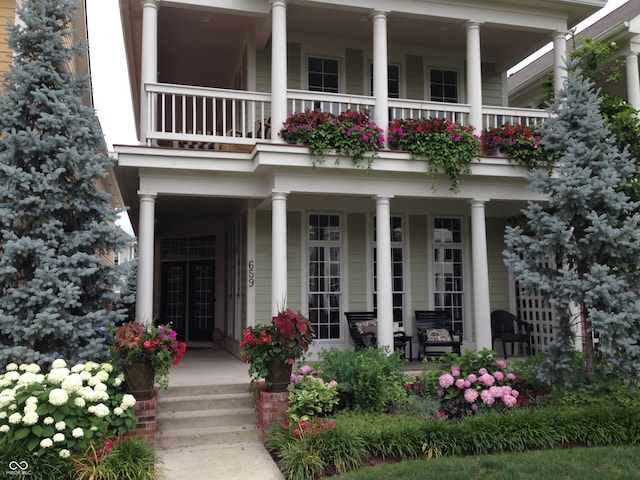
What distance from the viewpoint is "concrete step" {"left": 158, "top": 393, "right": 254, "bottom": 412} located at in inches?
266

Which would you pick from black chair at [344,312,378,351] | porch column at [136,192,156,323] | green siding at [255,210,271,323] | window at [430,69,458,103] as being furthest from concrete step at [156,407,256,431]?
window at [430,69,458,103]

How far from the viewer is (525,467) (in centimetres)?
527

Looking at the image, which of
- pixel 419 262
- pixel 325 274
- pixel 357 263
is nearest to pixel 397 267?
pixel 419 262

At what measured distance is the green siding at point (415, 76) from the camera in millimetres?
11164

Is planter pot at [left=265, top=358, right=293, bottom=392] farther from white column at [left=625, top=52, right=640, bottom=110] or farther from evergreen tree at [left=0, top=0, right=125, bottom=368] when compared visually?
white column at [left=625, top=52, right=640, bottom=110]

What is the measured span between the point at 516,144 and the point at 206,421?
6382mm

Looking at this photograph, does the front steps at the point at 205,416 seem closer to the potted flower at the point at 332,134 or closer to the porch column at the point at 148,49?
the potted flower at the point at 332,134

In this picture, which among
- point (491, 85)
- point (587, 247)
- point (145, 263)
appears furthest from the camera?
point (491, 85)

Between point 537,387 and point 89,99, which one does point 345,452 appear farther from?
point 89,99

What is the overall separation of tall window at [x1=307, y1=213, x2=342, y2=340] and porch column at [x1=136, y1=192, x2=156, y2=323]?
3.09 metres

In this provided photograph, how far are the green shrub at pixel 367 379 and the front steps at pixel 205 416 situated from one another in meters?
1.13

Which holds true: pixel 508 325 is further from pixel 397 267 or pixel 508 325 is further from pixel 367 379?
pixel 367 379

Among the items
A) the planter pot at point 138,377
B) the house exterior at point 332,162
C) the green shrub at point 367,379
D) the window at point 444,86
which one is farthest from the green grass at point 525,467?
the window at point 444,86

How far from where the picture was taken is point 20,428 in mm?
4949
